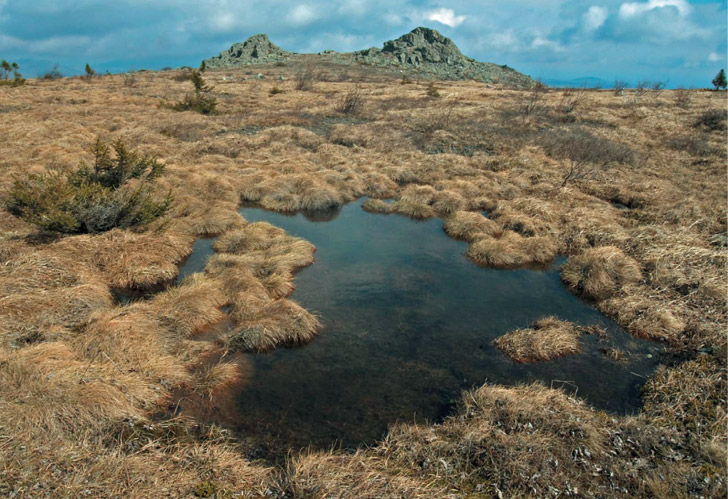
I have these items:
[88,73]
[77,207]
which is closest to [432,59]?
[88,73]

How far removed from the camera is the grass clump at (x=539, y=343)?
10.1 m

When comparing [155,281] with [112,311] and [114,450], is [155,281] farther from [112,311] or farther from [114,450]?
[114,450]

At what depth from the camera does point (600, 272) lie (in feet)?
44.9

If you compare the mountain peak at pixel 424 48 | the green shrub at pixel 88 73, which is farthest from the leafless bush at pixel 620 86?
the green shrub at pixel 88 73

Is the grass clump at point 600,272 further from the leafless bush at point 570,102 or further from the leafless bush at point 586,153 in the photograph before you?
the leafless bush at point 570,102

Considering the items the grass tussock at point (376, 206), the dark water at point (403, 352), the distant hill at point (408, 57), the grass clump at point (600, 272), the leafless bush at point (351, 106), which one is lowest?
the dark water at point (403, 352)

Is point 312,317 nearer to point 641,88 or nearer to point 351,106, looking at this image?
point 351,106

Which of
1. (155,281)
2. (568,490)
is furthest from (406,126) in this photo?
(568,490)

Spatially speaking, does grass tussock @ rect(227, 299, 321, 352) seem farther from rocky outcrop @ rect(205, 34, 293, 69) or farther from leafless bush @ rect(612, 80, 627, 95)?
rocky outcrop @ rect(205, 34, 293, 69)

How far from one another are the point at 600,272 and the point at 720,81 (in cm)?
7310

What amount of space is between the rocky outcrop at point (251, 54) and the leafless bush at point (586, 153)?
103376mm

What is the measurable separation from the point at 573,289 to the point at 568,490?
890 centimetres

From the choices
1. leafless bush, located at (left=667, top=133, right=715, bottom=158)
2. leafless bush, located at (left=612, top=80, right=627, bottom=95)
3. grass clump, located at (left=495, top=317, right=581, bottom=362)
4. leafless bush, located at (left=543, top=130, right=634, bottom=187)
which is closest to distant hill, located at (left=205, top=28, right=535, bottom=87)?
leafless bush, located at (left=612, top=80, right=627, bottom=95)

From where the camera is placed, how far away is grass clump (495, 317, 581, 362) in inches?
396
